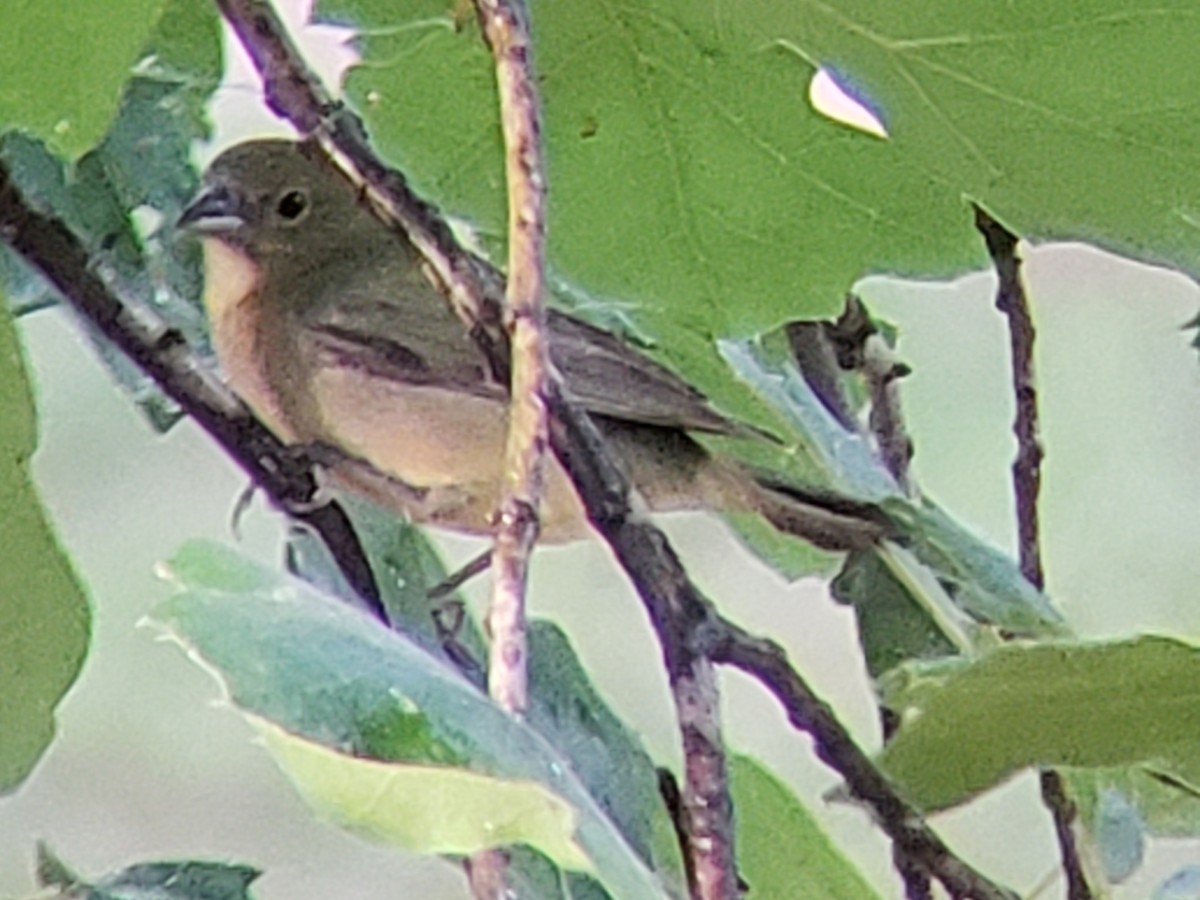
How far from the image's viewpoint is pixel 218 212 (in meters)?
Result: 2.15

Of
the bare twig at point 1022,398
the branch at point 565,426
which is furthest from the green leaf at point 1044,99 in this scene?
the bare twig at point 1022,398

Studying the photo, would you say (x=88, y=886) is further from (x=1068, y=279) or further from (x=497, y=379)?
(x=1068, y=279)

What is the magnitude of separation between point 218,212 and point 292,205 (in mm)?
159

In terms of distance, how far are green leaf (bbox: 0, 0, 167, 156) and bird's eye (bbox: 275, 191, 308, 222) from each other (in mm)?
1561

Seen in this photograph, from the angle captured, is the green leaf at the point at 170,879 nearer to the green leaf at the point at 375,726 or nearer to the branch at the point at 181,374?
the branch at the point at 181,374

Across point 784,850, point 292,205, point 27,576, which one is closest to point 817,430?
point 784,850

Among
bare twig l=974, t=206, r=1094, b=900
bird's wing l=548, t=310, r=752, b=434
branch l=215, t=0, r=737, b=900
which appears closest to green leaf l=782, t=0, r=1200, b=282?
branch l=215, t=0, r=737, b=900

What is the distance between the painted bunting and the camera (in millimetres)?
1814

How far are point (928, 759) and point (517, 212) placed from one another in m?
0.26

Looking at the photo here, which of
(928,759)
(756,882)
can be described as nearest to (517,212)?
(928,759)

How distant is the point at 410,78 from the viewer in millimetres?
977

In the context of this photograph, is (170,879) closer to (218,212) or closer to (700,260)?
(700,260)

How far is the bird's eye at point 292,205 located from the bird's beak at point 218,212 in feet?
0.16

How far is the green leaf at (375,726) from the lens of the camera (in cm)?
47
